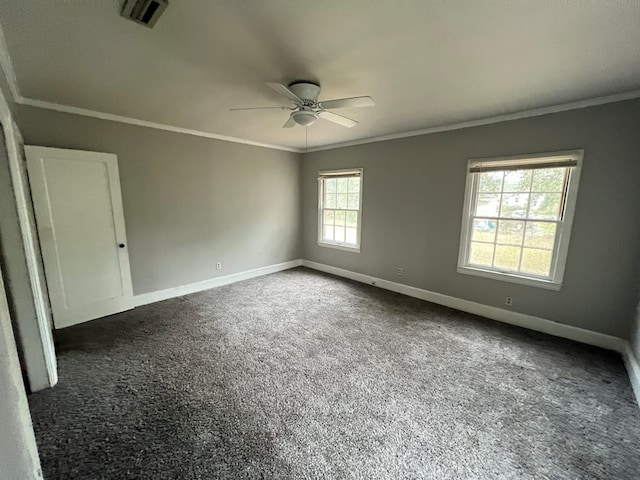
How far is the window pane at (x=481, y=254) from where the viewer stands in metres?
3.28

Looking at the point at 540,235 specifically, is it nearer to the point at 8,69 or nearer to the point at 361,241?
the point at 361,241

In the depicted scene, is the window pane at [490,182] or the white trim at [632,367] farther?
the window pane at [490,182]

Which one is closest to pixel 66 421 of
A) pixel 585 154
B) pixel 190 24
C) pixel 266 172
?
pixel 190 24

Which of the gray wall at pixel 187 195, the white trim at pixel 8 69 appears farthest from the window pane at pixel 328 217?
the white trim at pixel 8 69

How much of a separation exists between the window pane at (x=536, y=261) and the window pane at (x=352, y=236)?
95.6 inches

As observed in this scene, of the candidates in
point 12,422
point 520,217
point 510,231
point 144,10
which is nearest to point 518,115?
point 520,217

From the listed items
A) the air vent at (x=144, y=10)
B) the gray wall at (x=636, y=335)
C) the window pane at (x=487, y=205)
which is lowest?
the gray wall at (x=636, y=335)

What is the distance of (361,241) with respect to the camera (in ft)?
15.0

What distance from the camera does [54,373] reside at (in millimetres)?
2068

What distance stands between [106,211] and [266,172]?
249 centimetres

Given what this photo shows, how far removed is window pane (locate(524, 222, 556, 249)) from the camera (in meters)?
2.84

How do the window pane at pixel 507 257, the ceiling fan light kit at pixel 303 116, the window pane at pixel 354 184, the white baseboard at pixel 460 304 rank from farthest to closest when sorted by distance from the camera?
the window pane at pixel 354 184, the window pane at pixel 507 257, the white baseboard at pixel 460 304, the ceiling fan light kit at pixel 303 116

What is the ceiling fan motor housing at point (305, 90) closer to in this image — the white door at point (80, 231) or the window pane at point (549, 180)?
the white door at point (80, 231)

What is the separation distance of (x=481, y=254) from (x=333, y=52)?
298cm
